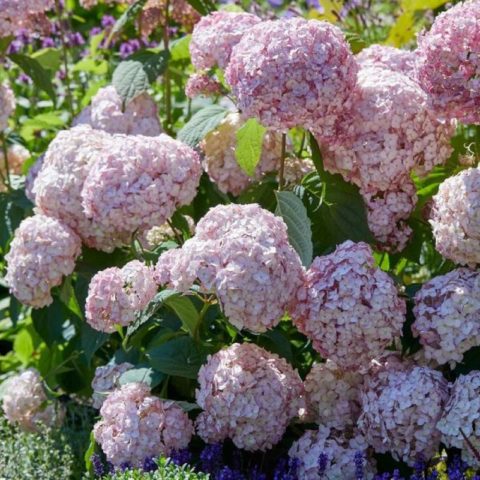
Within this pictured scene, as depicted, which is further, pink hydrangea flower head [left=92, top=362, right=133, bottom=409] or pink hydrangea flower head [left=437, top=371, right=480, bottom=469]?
pink hydrangea flower head [left=92, top=362, right=133, bottom=409]

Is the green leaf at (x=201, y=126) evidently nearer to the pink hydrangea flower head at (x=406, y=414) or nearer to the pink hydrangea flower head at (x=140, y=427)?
the pink hydrangea flower head at (x=140, y=427)

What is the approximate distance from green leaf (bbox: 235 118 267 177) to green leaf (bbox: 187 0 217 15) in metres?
0.84

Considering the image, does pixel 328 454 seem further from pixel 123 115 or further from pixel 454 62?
pixel 123 115

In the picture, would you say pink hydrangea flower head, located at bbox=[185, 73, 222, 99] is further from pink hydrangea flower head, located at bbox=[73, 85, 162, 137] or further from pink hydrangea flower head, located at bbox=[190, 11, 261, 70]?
pink hydrangea flower head, located at bbox=[73, 85, 162, 137]

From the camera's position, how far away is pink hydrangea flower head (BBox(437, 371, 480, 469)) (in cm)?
281

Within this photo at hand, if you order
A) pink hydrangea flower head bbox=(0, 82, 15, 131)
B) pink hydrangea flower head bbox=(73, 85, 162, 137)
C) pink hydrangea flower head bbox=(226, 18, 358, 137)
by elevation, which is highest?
pink hydrangea flower head bbox=(226, 18, 358, 137)

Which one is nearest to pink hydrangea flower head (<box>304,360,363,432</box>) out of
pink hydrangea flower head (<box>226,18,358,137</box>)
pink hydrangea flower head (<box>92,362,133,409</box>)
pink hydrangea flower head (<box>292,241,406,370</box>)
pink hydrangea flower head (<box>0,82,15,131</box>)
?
pink hydrangea flower head (<box>292,241,406,370</box>)

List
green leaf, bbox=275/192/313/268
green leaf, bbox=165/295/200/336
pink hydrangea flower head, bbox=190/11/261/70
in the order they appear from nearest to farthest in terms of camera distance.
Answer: green leaf, bbox=165/295/200/336 → green leaf, bbox=275/192/313/268 → pink hydrangea flower head, bbox=190/11/261/70

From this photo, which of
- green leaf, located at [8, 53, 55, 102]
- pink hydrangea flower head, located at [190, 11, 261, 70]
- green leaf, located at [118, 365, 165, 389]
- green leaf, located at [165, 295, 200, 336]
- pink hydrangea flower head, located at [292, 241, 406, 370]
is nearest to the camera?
pink hydrangea flower head, located at [292, 241, 406, 370]

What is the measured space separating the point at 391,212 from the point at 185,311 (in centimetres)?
67

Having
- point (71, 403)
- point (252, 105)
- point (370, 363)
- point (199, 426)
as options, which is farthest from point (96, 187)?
point (71, 403)

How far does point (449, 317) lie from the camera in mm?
2877

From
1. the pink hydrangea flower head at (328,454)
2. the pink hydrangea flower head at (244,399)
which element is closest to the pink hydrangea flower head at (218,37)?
the pink hydrangea flower head at (244,399)

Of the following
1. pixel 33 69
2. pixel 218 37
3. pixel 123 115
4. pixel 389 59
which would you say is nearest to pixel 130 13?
pixel 123 115
